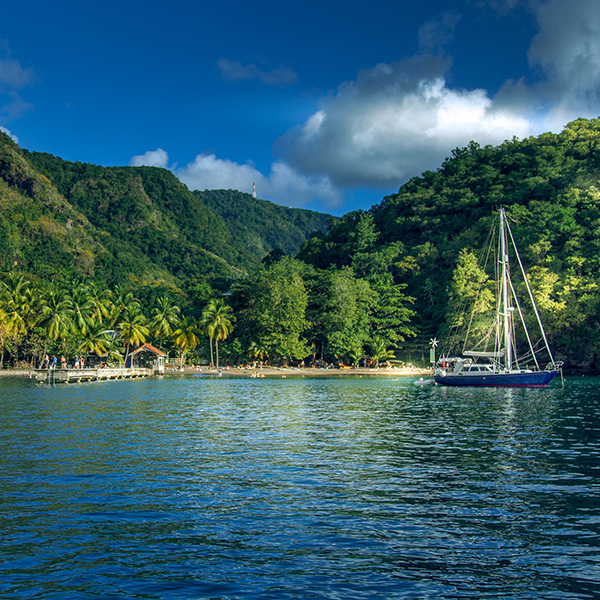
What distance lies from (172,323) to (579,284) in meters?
57.7

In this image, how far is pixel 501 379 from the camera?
5288 centimetres

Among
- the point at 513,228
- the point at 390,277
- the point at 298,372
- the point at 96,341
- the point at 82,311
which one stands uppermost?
the point at 513,228

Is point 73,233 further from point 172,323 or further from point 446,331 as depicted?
point 446,331

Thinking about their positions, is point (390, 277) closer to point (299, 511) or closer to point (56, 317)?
Answer: point (56, 317)

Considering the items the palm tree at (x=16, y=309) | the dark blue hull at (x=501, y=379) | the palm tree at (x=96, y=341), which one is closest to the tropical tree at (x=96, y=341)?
the palm tree at (x=96, y=341)

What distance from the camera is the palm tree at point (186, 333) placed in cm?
8919

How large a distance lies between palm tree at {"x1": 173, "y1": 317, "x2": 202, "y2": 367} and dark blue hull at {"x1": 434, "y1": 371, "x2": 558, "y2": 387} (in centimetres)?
4432

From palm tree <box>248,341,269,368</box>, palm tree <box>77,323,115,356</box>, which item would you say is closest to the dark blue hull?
palm tree <box>248,341,269,368</box>

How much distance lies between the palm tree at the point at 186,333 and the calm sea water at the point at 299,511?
2470 inches

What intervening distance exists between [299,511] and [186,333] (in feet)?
257

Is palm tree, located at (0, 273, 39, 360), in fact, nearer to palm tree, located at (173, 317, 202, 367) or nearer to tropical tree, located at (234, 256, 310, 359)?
palm tree, located at (173, 317, 202, 367)

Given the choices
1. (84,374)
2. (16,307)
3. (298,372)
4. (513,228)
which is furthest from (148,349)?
(513,228)

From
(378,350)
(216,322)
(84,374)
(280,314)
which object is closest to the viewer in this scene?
(84,374)

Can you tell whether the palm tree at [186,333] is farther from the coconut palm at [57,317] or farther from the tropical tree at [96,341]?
the coconut palm at [57,317]
